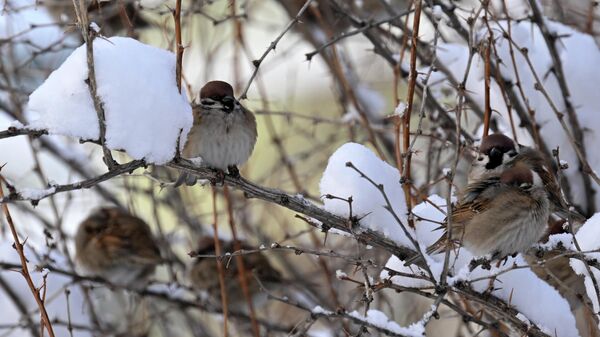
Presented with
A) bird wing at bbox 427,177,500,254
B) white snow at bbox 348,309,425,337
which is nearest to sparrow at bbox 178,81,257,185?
bird wing at bbox 427,177,500,254

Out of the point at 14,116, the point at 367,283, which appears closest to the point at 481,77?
the point at 367,283

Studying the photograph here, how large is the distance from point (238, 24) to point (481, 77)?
4.71 ft

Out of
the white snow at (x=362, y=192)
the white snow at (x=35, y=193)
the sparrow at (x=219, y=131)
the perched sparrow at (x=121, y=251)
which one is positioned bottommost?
the white snow at (x=35, y=193)

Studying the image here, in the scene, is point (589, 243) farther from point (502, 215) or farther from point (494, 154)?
point (494, 154)

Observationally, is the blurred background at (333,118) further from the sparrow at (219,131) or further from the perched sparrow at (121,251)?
the sparrow at (219,131)

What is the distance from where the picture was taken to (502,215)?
3.67 m

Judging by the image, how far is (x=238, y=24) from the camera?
4.70 meters

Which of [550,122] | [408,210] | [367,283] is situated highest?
[550,122]

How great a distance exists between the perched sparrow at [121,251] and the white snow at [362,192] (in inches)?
121

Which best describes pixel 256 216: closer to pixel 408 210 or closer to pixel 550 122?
pixel 550 122

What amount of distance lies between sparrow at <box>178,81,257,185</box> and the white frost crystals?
1.42 m

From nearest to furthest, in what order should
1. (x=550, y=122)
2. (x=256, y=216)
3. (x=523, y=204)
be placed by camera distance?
(x=523, y=204)
(x=550, y=122)
(x=256, y=216)

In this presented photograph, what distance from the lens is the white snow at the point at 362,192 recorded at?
10.4 ft

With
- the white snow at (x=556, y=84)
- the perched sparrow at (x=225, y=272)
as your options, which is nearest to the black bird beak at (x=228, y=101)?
the white snow at (x=556, y=84)
